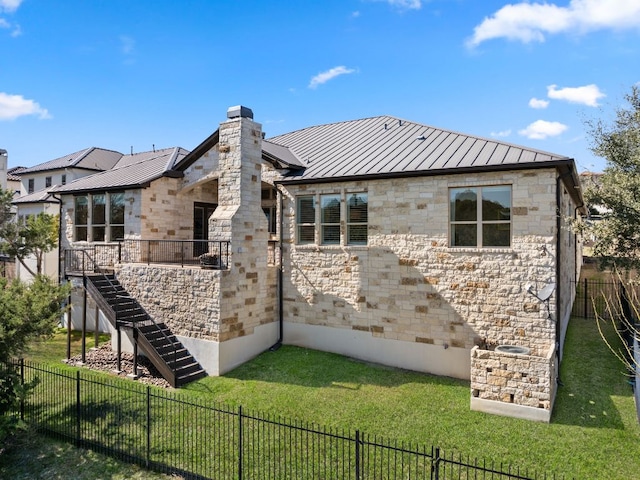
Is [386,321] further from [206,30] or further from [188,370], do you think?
[206,30]

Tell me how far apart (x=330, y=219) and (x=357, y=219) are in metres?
0.99

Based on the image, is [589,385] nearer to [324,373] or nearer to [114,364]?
[324,373]

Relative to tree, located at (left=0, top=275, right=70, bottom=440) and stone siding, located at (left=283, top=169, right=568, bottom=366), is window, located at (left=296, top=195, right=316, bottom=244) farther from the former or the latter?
tree, located at (left=0, top=275, right=70, bottom=440)

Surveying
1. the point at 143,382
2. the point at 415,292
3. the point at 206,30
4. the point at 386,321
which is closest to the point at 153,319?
the point at 143,382

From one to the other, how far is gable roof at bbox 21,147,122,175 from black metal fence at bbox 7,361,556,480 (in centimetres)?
1981

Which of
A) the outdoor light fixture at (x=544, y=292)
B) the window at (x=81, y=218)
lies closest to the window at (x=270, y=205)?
the window at (x=81, y=218)

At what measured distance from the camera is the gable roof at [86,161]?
28.1 metres

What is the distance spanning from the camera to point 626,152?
13.8 metres

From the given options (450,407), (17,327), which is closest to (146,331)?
(17,327)

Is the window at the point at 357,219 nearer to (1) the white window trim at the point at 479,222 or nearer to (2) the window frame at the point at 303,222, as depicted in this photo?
(2) the window frame at the point at 303,222

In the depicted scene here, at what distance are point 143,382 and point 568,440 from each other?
11.1m

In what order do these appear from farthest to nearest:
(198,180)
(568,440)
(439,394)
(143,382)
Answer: (198,180), (143,382), (439,394), (568,440)

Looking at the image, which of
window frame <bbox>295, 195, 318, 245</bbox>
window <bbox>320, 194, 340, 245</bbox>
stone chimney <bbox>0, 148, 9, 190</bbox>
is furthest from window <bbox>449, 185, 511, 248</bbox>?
stone chimney <bbox>0, 148, 9, 190</bbox>

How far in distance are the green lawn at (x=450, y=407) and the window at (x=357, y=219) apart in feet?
12.7
